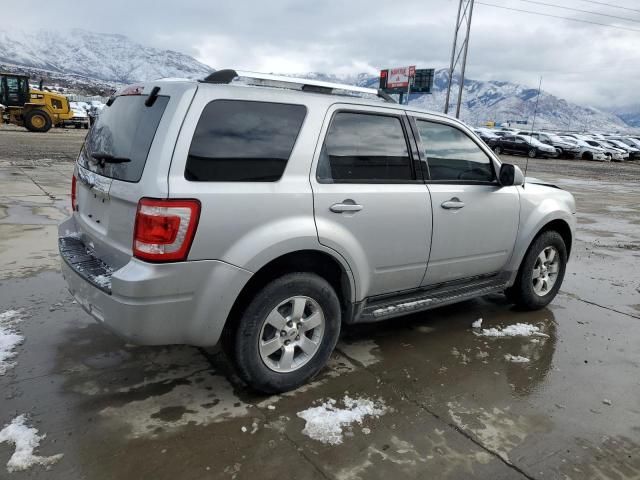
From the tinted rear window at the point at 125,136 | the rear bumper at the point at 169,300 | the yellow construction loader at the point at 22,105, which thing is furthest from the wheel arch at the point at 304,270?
the yellow construction loader at the point at 22,105

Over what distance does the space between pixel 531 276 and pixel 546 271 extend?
28cm

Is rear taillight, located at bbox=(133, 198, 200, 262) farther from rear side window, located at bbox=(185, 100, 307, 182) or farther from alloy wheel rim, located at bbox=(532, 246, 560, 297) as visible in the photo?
alloy wheel rim, located at bbox=(532, 246, 560, 297)

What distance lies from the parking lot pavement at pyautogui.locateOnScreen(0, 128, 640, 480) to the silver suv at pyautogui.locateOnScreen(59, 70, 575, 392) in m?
0.37

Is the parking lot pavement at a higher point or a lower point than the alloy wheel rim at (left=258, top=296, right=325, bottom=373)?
lower

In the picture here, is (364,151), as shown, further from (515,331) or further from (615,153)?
(615,153)

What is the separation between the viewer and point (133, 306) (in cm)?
276

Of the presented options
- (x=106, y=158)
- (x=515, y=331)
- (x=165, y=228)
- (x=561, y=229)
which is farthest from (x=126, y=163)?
(x=561, y=229)

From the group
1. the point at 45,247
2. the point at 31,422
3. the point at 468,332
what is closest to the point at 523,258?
the point at 468,332

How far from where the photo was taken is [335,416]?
3084 millimetres

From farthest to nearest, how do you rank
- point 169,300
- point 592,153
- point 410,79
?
point 410,79 < point 592,153 < point 169,300

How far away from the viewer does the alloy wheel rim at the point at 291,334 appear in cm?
318

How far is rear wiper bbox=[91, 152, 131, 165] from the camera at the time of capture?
303 cm

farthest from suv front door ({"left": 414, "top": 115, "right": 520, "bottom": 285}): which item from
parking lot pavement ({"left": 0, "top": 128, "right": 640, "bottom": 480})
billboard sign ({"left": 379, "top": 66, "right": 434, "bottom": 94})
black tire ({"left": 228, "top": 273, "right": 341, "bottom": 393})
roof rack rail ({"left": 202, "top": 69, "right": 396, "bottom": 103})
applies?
billboard sign ({"left": 379, "top": 66, "right": 434, "bottom": 94})

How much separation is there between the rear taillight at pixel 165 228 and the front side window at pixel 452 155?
1.93m
